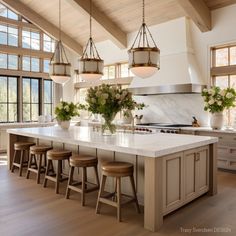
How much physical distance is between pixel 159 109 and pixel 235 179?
287cm

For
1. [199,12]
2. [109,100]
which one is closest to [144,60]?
[109,100]

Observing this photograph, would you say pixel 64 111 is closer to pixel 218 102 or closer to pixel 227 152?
pixel 218 102

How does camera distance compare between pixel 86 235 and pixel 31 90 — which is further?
pixel 31 90

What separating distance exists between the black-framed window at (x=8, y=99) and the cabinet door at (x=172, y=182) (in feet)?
20.2

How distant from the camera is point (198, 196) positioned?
12.2ft

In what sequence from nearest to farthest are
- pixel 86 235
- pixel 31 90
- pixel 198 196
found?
pixel 86 235, pixel 198 196, pixel 31 90

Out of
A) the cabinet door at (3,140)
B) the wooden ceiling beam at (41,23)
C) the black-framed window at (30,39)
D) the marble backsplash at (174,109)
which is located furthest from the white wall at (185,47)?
the cabinet door at (3,140)

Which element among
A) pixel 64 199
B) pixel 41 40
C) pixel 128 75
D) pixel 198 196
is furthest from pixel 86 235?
pixel 41 40

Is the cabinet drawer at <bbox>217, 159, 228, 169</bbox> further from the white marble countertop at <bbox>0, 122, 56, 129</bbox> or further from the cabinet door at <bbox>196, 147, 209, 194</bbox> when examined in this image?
the white marble countertop at <bbox>0, 122, 56, 129</bbox>

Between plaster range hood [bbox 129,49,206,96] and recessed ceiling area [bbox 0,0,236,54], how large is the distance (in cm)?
83

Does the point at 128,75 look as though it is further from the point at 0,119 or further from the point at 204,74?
the point at 0,119

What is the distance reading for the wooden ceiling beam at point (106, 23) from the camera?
6408 millimetres

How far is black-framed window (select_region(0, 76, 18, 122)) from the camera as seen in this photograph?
308 inches

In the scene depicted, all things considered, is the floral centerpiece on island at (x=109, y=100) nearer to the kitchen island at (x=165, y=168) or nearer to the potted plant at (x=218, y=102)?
the kitchen island at (x=165, y=168)
